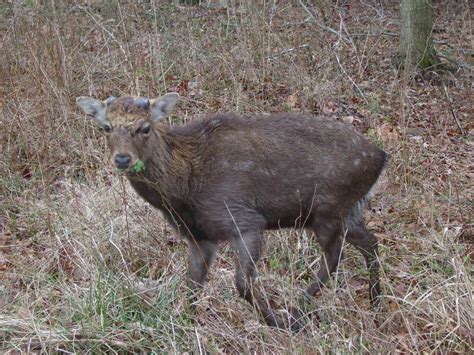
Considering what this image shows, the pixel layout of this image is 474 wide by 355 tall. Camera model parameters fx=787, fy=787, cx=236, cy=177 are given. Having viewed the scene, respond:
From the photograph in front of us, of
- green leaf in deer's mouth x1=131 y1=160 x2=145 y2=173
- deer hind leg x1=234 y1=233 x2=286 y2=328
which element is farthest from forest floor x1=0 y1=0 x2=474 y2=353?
green leaf in deer's mouth x1=131 y1=160 x2=145 y2=173

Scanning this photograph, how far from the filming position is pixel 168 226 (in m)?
7.10

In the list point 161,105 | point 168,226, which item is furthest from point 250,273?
point 168,226

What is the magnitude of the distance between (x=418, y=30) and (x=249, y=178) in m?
7.47

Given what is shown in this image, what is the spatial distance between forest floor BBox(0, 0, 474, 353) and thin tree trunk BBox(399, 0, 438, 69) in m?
0.41

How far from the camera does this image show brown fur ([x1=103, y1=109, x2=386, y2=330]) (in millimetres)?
5797

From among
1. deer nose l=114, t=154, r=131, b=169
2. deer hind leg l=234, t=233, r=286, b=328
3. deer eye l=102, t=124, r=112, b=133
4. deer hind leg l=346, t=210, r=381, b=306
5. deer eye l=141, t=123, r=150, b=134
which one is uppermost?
deer eye l=102, t=124, r=112, b=133

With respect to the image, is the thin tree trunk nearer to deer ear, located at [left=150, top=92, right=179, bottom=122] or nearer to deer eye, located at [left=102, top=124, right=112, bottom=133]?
deer ear, located at [left=150, top=92, right=179, bottom=122]

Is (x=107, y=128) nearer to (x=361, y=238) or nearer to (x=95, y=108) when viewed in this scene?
(x=95, y=108)

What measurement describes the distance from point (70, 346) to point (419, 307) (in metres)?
2.30

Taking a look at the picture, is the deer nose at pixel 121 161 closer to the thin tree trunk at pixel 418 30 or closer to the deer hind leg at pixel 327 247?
the deer hind leg at pixel 327 247

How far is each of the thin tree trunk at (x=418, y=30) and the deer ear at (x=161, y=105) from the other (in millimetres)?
7054

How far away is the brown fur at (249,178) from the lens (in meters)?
5.80

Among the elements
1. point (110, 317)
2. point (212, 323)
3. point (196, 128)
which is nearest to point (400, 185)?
point (196, 128)

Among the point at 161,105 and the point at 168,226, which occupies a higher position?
the point at 161,105
